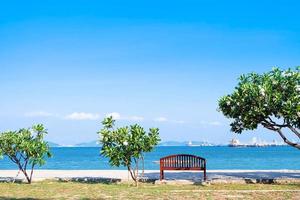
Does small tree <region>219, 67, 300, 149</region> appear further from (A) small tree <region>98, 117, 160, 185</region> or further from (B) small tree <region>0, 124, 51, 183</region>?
(B) small tree <region>0, 124, 51, 183</region>

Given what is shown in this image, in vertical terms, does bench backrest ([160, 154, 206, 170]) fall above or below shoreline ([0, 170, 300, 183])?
above

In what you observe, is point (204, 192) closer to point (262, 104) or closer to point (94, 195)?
point (94, 195)

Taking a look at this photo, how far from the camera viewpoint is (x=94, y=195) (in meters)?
18.4

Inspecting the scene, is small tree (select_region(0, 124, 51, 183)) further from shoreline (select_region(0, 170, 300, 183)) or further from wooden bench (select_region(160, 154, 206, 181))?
wooden bench (select_region(160, 154, 206, 181))

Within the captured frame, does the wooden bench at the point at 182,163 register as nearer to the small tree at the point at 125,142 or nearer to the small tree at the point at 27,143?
the small tree at the point at 125,142

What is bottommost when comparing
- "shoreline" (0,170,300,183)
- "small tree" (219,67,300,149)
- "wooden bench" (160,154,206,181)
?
"shoreline" (0,170,300,183)

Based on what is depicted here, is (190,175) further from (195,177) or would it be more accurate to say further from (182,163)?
(182,163)

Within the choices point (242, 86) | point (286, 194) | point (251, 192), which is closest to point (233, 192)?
point (251, 192)

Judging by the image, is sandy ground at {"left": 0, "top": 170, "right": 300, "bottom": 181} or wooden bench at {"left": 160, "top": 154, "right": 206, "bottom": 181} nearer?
wooden bench at {"left": 160, "top": 154, "right": 206, "bottom": 181}

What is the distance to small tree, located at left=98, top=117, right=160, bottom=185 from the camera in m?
24.7

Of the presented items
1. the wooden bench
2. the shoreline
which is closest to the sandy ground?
the shoreline

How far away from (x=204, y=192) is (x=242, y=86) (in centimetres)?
713

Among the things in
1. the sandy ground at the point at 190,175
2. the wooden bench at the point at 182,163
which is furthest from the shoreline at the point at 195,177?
the wooden bench at the point at 182,163

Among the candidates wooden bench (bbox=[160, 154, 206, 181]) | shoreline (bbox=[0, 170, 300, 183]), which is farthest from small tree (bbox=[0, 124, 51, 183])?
wooden bench (bbox=[160, 154, 206, 181])
